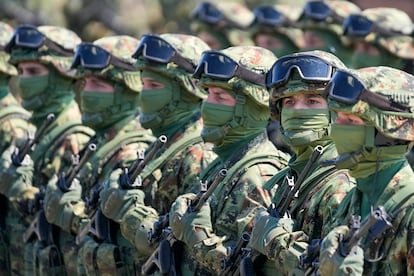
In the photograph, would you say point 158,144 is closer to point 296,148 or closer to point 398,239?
point 296,148

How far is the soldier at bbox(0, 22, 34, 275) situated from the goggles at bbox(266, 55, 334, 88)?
5108mm

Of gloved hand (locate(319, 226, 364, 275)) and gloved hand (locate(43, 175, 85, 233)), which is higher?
gloved hand (locate(319, 226, 364, 275))

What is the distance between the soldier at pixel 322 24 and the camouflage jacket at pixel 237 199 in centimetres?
775

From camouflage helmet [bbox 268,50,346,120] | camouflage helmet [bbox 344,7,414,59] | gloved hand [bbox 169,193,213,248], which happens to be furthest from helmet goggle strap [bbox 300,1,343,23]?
camouflage helmet [bbox 268,50,346,120]

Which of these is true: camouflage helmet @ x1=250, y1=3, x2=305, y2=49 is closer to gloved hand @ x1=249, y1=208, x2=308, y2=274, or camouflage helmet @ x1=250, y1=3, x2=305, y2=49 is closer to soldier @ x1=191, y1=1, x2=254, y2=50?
soldier @ x1=191, y1=1, x2=254, y2=50

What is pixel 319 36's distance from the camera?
19.5 metres

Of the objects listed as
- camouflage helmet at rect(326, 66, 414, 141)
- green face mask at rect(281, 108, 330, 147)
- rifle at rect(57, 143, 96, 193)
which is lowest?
rifle at rect(57, 143, 96, 193)

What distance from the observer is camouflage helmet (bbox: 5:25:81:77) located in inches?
619

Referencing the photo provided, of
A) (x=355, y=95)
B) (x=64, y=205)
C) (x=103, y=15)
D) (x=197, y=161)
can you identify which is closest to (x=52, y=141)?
(x=64, y=205)

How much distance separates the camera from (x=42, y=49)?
1578 centimetres

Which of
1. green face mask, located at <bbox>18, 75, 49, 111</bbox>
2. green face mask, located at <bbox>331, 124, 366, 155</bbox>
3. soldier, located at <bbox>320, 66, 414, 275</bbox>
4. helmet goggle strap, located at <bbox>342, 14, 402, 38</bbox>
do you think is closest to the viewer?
soldier, located at <bbox>320, 66, 414, 275</bbox>

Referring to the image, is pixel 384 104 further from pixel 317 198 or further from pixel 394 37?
pixel 394 37

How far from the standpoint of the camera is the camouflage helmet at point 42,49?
51.5 ft

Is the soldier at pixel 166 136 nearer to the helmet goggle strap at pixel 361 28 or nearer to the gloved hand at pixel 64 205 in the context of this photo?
the gloved hand at pixel 64 205
